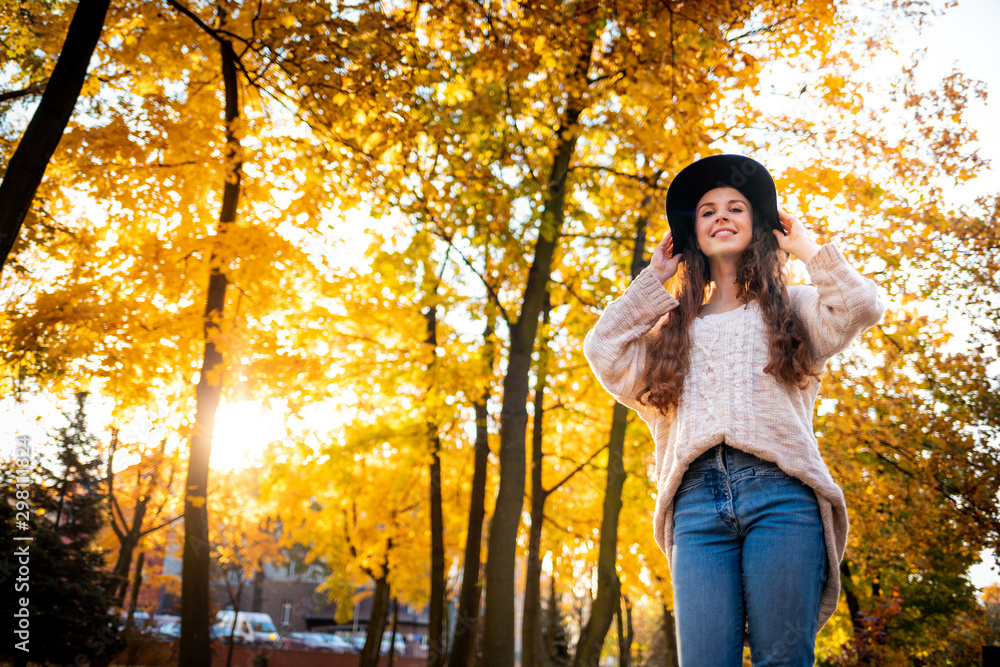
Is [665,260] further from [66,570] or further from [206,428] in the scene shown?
[66,570]

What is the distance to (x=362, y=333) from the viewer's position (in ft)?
35.1

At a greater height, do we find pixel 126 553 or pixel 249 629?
pixel 126 553

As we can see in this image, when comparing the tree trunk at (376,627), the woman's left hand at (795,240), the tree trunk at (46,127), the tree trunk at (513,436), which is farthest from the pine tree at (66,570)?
the woman's left hand at (795,240)

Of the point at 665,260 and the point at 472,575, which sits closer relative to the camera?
the point at 665,260

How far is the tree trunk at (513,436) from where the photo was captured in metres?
6.27

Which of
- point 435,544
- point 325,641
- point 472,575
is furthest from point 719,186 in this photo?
point 325,641

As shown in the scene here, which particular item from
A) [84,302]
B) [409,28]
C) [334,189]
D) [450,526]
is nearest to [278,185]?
[334,189]

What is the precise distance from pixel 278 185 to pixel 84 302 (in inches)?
96.3

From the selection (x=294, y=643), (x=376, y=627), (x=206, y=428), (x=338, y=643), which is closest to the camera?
(x=206, y=428)

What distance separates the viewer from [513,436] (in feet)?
21.6

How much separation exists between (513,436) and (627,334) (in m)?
4.39

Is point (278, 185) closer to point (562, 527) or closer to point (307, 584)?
point (562, 527)

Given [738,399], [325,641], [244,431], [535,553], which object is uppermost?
[244,431]

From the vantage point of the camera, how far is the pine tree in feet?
39.9
